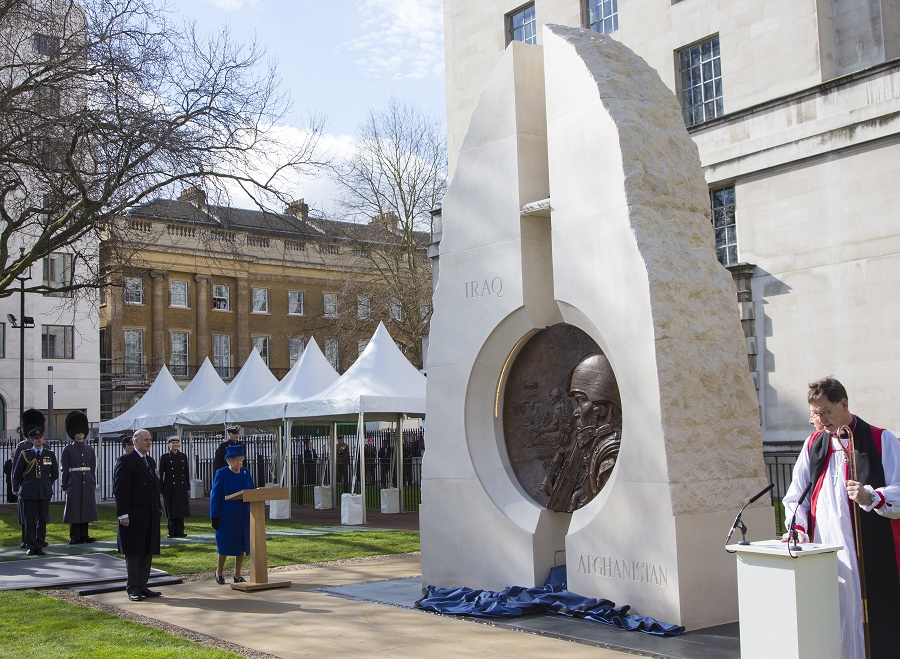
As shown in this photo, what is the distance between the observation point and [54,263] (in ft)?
173

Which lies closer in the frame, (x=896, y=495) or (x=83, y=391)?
(x=896, y=495)

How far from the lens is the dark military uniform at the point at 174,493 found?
18656 mm

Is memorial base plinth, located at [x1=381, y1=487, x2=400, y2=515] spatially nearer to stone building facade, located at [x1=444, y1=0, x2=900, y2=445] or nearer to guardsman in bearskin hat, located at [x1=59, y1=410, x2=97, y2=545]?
guardsman in bearskin hat, located at [x1=59, y1=410, x2=97, y2=545]

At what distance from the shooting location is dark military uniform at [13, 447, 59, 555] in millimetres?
16391

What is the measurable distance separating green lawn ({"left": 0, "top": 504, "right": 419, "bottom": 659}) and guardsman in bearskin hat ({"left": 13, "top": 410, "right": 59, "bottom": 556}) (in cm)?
87

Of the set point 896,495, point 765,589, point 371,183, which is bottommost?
point 765,589

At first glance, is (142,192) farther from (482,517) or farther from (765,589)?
(765,589)

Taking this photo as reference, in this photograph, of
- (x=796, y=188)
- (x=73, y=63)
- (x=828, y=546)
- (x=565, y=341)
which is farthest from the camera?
(x=796, y=188)

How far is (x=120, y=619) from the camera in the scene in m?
9.89

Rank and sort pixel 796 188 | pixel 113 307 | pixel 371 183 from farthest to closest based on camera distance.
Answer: pixel 113 307 → pixel 371 183 → pixel 796 188

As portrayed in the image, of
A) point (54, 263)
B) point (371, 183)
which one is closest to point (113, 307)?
point (54, 263)

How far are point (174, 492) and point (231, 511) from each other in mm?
7139

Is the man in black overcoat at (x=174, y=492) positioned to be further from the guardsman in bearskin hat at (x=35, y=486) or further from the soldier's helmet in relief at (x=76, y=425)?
the guardsman in bearskin hat at (x=35, y=486)

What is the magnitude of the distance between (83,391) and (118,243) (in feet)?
121
